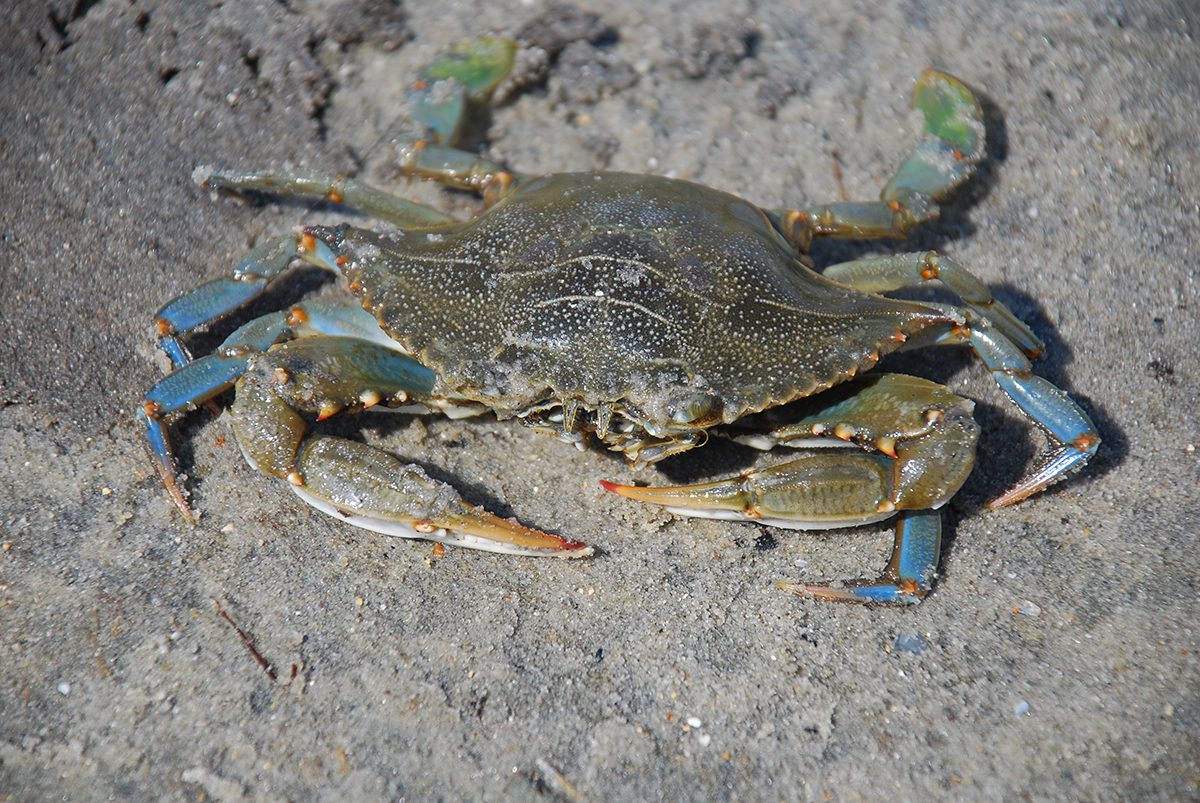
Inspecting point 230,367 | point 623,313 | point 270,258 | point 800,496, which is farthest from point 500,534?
point 270,258

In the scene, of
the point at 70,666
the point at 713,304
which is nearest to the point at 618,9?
the point at 713,304

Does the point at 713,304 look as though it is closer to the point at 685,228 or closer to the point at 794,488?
the point at 685,228

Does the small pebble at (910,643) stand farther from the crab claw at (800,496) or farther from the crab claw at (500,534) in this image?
the crab claw at (500,534)

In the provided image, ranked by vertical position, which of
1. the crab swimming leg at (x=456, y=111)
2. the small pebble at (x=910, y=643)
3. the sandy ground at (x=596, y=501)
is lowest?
the small pebble at (x=910, y=643)

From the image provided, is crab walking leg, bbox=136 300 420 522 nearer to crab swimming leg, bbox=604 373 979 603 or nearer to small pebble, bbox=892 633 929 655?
crab swimming leg, bbox=604 373 979 603

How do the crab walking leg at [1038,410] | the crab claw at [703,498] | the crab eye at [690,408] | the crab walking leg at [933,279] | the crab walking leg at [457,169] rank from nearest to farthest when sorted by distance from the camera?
the crab eye at [690,408] → the crab claw at [703,498] → the crab walking leg at [1038,410] → the crab walking leg at [933,279] → the crab walking leg at [457,169]

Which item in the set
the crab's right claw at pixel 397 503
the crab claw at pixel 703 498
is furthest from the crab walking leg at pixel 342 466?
the crab claw at pixel 703 498

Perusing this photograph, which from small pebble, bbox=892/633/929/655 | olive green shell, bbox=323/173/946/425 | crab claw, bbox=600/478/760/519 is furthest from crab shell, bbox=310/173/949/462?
small pebble, bbox=892/633/929/655
